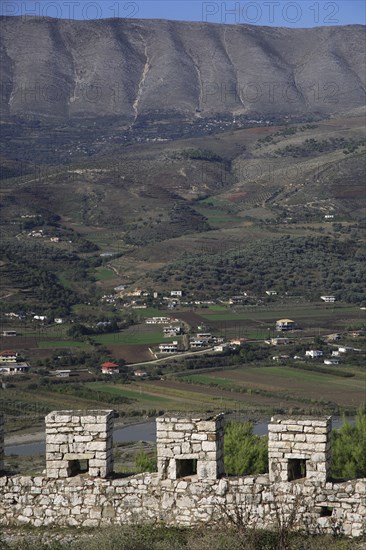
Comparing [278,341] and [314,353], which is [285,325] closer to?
[278,341]

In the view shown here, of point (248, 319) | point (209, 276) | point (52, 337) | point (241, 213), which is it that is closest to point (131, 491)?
point (52, 337)

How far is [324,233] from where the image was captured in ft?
470

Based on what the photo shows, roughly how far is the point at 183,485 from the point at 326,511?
1.31 m

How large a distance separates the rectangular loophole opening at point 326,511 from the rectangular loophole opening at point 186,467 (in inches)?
49.2

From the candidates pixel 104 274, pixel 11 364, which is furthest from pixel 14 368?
pixel 104 274

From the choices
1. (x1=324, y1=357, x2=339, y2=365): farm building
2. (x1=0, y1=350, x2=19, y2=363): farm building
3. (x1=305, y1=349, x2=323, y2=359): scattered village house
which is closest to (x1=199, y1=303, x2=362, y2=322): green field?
(x1=305, y1=349, x2=323, y2=359): scattered village house

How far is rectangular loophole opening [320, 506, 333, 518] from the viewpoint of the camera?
460 inches

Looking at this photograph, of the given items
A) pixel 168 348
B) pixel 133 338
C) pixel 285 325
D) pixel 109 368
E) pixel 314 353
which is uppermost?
pixel 285 325

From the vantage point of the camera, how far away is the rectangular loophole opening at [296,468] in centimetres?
1186

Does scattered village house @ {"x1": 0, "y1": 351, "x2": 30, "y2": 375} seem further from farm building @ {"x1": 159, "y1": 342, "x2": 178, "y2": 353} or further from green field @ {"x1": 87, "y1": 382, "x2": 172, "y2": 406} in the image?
farm building @ {"x1": 159, "y1": 342, "x2": 178, "y2": 353}

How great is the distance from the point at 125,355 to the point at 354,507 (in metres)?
73.8

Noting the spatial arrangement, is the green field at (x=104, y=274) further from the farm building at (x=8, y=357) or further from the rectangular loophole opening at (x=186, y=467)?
the rectangular loophole opening at (x=186, y=467)

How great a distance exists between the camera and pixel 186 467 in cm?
1223

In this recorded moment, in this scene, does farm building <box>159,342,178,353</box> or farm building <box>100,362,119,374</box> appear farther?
farm building <box>159,342,178,353</box>
